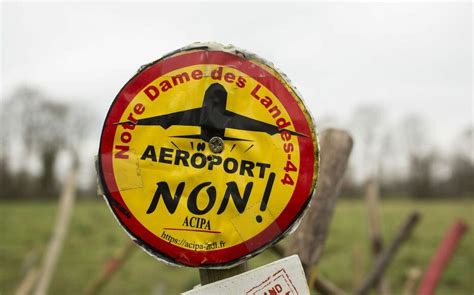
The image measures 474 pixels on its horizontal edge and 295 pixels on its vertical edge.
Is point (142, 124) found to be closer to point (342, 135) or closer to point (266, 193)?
point (266, 193)

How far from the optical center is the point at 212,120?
3.33 feet

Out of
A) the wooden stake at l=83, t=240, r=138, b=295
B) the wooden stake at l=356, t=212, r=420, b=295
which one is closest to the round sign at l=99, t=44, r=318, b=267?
the wooden stake at l=356, t=212, r=420, b=295

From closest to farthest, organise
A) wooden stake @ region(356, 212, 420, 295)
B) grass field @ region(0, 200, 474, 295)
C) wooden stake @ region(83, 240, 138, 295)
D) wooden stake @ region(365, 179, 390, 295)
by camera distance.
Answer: wooden stake @ region(356, 212, 420, 295) → wooden stake @ region(83, 240, 138, 295) → wooden stake @ region(365, 179, 390, 295) → grass field @ region(0, 200, 474, 295)

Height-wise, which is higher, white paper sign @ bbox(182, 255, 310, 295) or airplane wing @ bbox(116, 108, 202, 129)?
airplane wing @ bbox(116, 108, 202, 129)

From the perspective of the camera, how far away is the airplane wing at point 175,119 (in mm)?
1015

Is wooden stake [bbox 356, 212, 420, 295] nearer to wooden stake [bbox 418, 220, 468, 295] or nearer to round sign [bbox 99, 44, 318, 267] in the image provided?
wooden stake [bbox 418, 220, 468, 295]

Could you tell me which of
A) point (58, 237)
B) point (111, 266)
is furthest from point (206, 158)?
point (58, 237)

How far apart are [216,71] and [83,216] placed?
14.4 meters

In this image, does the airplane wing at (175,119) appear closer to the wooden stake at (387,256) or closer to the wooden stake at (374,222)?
the wooden stake at (387,256)

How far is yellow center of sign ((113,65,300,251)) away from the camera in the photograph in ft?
3.26

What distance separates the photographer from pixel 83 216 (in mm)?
14516

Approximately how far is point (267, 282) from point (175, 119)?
0.38 metres

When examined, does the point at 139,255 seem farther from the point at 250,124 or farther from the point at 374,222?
the point at 250,124

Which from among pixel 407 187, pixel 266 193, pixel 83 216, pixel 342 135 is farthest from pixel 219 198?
pixel 407 187
